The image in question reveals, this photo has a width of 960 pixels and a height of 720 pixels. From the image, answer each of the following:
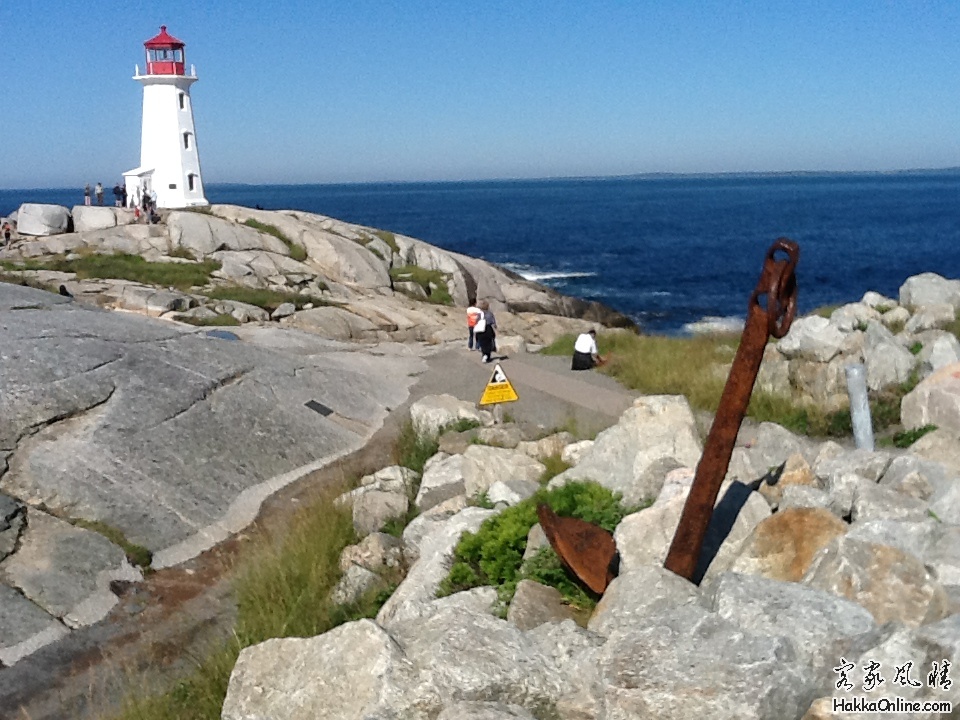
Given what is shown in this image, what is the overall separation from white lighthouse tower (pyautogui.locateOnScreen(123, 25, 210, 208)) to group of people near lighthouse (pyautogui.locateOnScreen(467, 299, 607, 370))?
27.6 meters

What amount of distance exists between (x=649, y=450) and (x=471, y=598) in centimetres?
223

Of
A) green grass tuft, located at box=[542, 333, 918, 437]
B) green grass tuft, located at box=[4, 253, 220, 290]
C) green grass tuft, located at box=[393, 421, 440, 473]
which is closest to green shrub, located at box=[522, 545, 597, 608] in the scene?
green grass tuft, located at box=[393, 421, 440, 473]

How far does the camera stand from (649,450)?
309 inches

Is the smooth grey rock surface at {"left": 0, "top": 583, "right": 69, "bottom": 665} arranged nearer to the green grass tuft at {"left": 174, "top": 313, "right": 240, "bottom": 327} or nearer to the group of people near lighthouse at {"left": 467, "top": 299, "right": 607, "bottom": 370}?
the group of people near lighthouse at {"left": 467, "top": 299, "right": 607, "bottom": 370}

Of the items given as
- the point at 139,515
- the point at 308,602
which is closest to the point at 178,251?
the point at 139,515

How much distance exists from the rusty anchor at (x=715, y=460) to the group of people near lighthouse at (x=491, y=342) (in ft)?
46.8

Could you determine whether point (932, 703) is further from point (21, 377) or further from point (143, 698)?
point (21, 377)

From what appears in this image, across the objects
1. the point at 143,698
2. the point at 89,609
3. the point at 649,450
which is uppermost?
the point at 649,450

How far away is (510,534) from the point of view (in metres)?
7.02

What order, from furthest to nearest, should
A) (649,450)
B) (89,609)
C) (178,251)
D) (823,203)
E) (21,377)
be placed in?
1. (823,203)
2. (178,251)
3. (21,377)
4. (89,609)
5. (649,450)

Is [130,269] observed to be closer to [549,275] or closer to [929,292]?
[929,292]

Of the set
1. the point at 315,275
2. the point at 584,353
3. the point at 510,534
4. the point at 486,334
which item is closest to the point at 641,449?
the point at 510,534

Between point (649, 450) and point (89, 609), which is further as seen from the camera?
point (89, 609)

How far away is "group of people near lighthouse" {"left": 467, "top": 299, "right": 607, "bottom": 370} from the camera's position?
67.4ft
